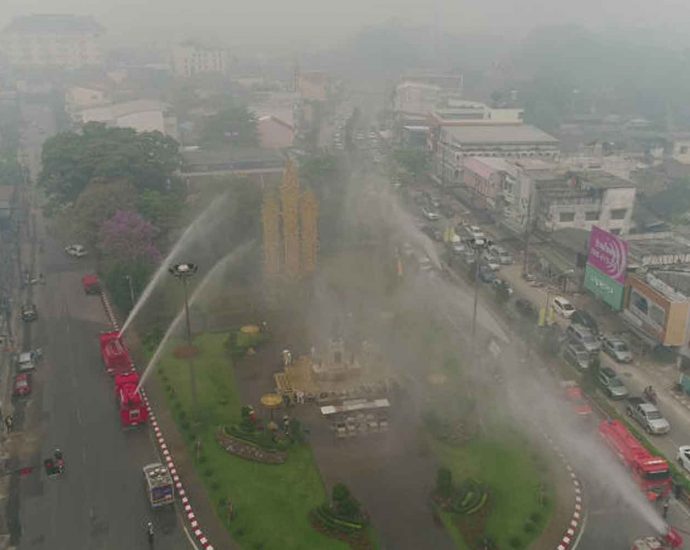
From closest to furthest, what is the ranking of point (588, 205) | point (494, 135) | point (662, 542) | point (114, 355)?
point (662, 542) < point (114, 355) < point (588, 205) < point (494, 135)

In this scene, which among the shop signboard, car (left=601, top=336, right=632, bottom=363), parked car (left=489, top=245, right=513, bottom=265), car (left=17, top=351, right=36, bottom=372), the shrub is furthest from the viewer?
parked car (left=489, top=245, right=513, bottom=265)

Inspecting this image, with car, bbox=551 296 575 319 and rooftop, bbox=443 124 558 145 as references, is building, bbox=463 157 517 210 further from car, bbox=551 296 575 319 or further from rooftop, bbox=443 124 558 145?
car, bbox=551 296 575 319

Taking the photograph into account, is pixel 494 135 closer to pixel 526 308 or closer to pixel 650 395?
pixel 526 308

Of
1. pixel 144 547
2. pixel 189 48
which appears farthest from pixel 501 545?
pixel 189 48

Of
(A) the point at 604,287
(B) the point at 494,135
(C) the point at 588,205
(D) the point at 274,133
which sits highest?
(B) the point at 494,135

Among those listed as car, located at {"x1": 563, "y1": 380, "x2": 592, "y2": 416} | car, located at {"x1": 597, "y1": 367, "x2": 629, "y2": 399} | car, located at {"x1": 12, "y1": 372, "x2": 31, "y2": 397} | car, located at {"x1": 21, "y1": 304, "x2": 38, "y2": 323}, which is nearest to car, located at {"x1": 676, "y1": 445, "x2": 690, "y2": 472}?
car, located at {"x1": 563, "y1": 380, "x2": 592, "y2": 416}

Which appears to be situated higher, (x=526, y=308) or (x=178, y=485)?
(x=526, y=308)

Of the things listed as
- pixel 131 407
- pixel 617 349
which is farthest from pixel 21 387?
pixel 617 349
